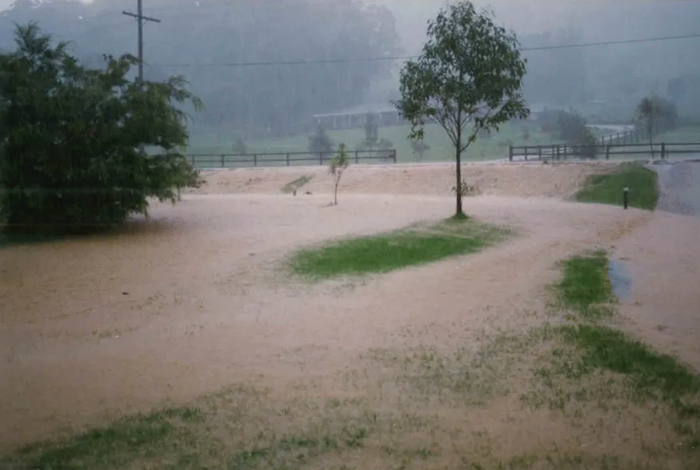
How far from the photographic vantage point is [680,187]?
41.4ft

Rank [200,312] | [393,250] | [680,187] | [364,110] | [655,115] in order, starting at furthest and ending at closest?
[364,110] < [680,187] < [655,115] < [393,250] < [200,312]

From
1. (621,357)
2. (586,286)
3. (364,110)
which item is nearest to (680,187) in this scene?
(364,110)

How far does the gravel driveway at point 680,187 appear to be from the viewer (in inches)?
401

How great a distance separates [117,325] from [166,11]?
4931 millimetres

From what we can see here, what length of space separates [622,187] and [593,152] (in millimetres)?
→ 1078

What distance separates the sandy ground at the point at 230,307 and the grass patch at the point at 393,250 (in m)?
0.39

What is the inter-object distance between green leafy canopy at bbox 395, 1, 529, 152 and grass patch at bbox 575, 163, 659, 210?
300cm

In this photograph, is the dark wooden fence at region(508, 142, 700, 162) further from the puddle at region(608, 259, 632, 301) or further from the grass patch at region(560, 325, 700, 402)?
the grass patch at region(560, 325, 700, 402)

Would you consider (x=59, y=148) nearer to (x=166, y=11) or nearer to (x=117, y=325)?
(x=166, y=11)

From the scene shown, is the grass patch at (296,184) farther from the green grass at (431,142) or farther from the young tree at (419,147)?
the young tree at (419,147)

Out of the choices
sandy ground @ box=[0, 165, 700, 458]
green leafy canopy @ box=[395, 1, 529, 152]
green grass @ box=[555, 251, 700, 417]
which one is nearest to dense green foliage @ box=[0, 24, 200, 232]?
sandy ground @ box=[0, 165, 700, 458]

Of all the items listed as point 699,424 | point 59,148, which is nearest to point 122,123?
point 59,148

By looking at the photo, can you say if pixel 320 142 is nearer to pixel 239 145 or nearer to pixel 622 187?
pixel 239 145

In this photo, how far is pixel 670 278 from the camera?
23.1ft
